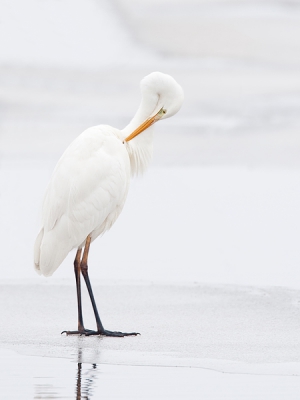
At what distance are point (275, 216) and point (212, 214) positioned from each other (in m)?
0.90

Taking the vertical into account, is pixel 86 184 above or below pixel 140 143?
below

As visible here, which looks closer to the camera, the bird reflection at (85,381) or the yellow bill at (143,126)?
the bird reflection at (85,381)

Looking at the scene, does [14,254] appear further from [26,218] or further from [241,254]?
[241,254]

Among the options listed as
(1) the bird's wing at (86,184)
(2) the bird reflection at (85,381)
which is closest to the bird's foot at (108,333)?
(1) the bird's wing at (86,184)

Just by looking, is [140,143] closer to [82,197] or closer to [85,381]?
[82,197]

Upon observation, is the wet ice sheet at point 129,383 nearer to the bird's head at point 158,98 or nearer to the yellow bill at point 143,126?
the yellow bill at point 143,126

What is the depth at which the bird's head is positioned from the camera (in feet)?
26.8

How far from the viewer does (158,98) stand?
8.34 meters

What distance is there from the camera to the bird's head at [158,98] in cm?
818

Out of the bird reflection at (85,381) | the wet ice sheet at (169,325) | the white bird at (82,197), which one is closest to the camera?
the bird reflection at (85,381)

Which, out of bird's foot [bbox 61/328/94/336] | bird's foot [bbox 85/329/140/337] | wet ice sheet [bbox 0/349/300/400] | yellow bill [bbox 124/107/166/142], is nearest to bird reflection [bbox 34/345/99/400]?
wet ice sheet [bbox 0/349/300/400]

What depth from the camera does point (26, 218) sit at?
12484 millimetres

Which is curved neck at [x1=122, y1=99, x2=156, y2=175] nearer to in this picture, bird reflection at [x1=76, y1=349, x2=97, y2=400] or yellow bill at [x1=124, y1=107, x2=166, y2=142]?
yellow bill at [x1=124, y1=107, x2=166, y2=142]

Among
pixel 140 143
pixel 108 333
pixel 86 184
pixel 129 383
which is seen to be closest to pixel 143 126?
pixel 140 143
